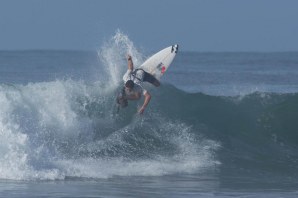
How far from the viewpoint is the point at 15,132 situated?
18156 mm

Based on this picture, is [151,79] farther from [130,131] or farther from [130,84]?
[130,131]

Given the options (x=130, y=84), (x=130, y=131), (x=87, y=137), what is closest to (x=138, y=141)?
(x=130, y=131)

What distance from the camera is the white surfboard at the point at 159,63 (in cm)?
2112

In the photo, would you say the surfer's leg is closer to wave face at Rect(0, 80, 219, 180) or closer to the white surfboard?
the white surfboard

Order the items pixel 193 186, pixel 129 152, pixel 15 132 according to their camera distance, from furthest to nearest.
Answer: pixel 129 152, pixel 15 132, pixel 193 186

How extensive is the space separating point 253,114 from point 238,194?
8.47 metres

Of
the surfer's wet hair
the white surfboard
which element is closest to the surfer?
the surfer's wet hair

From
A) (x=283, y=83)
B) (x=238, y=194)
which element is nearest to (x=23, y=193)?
(x=238, y=194)

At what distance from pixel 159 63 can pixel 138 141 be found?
6.65 feet

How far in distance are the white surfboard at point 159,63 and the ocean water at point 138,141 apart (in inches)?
30.2

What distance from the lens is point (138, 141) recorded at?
806 inches

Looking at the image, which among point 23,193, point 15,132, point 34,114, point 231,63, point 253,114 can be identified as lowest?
point 23,193

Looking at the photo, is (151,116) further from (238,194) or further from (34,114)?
(238,194)

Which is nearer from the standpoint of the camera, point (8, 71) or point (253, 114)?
point (253, 114)
